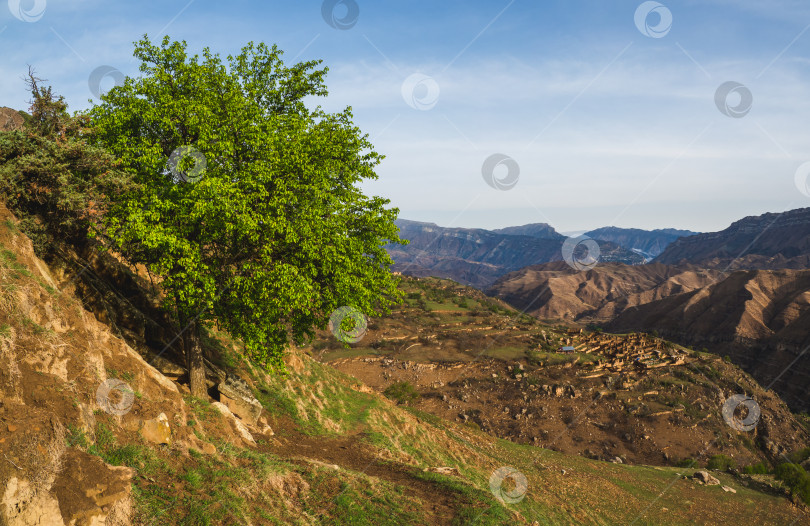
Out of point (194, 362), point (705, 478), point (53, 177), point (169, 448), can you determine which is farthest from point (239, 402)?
point (705, 478)

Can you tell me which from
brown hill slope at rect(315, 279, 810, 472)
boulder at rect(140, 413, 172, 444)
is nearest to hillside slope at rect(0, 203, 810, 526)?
boulder at rect(140, 413, 172, 444)

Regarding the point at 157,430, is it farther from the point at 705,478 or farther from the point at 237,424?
the point at 705,478

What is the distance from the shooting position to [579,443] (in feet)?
162

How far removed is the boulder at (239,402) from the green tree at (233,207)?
1138mm

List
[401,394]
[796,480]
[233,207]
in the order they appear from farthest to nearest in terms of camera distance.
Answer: [401,394], [796,480], [233,207]

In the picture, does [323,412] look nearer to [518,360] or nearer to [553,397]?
[553,397]

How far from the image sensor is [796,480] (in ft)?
134

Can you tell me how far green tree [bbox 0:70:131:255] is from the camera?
46.3 feet

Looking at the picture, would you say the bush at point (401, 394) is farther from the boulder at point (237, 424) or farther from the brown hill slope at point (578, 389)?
the boulder at point (237, 424)

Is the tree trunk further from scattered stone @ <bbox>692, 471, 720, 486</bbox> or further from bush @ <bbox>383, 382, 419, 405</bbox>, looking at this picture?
scattered stone @ <bbox>692, 471, 720, 486</bbox>

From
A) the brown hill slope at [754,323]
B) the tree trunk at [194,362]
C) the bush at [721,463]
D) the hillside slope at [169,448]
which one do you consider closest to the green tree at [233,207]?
the tree trunk at [194,362]

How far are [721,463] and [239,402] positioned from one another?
54.5 metres

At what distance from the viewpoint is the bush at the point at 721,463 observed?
48.3 metres

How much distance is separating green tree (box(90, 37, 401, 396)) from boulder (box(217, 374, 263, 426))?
1138mm
